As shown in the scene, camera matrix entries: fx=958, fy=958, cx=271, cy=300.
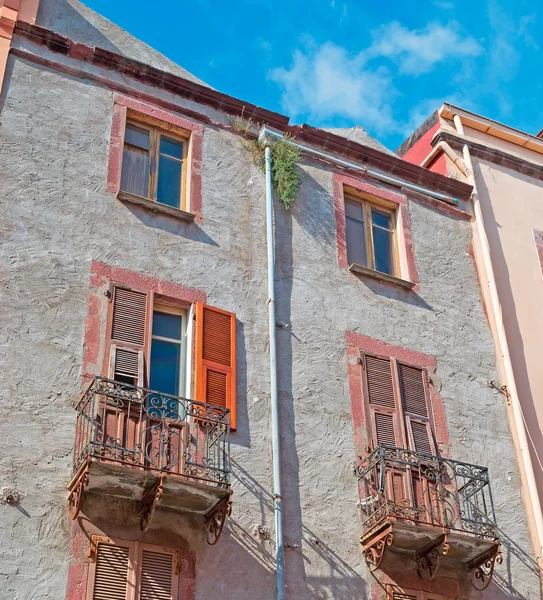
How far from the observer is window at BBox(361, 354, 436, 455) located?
518 inches

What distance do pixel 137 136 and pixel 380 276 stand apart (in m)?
4.29

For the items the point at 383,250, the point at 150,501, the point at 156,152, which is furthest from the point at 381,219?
the point at 150,501

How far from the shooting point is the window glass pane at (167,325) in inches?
493

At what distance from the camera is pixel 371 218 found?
633 inches

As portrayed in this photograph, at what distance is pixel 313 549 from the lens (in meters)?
11.6

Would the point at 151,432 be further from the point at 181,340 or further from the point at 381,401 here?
the point at 381,401

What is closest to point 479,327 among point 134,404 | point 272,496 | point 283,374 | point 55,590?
point 283,374

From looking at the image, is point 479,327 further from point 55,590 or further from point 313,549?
point 55,590

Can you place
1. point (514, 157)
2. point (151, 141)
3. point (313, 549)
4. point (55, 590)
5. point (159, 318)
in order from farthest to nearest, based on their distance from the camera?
point (514, 157) → point (151, 141) → point (159, 318) → point (313, 549) → point (55, 590)

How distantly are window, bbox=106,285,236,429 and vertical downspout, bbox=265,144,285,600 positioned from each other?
1.87ft

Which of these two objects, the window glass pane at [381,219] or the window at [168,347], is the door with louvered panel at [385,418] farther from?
the window glass pane at [381,219]

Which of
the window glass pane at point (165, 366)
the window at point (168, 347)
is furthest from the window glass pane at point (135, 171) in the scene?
the window glass pane at point (165, 366)

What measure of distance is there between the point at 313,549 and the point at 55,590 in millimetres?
3274

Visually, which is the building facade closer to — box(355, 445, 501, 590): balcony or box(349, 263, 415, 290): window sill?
box(355, 445, 501, 590): balcony
